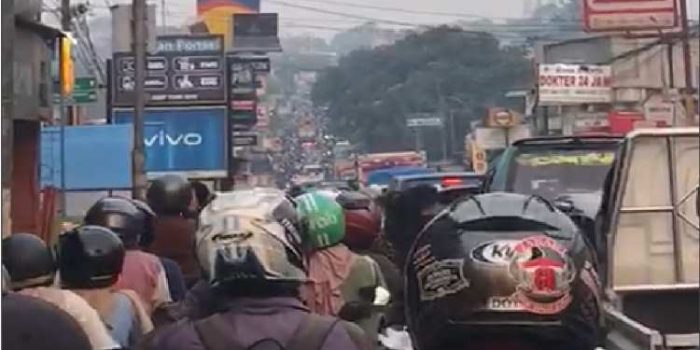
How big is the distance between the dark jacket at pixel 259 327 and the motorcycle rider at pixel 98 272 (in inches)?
71.9

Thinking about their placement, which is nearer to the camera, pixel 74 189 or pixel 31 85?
pixel 31 85

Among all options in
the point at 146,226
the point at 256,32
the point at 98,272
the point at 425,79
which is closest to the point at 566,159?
the point at 146,226

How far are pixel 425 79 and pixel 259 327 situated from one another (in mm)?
51449

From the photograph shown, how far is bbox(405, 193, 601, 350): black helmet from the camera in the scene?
13.2ft

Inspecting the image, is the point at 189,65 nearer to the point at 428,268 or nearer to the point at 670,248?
the point at 670,248

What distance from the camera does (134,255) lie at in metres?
6.80

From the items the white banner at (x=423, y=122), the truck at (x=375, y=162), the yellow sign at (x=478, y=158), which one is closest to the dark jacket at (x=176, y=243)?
the yellow sign at (x=478, y=158)

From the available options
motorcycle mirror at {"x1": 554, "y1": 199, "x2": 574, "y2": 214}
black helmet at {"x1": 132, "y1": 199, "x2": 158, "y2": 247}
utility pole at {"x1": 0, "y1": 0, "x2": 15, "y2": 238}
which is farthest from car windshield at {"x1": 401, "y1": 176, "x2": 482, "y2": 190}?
utility pole at {"x1": 0, "y1": 0, "x2": 15, "y2": 238}

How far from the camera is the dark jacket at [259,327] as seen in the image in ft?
11.5

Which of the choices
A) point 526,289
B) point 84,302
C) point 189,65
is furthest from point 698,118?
point 189,65

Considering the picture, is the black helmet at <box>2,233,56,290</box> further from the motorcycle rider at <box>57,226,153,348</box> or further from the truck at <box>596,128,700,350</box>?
the truck at <box>596,128,700,350</box>

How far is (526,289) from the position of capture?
4.02 meters

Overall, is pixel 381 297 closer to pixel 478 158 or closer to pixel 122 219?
pixel 122 219

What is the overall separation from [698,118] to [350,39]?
77.7 metres
